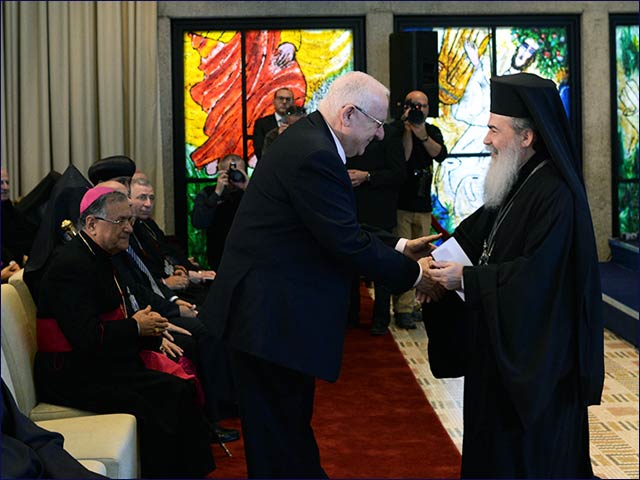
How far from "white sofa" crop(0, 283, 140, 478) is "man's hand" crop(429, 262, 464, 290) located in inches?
49.8

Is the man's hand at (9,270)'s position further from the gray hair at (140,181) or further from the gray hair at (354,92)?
the gray hair at (354,92)

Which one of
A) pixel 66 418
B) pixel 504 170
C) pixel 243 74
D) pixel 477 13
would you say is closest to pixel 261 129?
pixel 243 74

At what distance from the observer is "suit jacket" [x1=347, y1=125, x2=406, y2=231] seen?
24.0 ft

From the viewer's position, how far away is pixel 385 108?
3.59 meters

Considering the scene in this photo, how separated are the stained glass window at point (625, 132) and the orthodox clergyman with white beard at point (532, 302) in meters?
6.57

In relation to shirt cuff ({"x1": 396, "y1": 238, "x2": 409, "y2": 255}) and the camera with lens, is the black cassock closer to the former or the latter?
shirt cuff ({"x1": 396, "y1": 238, "x2": 409, "y2": 255})

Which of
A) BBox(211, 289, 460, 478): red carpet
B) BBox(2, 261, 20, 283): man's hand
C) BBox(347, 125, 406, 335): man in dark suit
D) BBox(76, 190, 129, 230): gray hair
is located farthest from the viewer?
BBox(347, 125, 406, 335): man in dark suit

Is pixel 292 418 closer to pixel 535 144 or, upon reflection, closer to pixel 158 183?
pixel 535 144

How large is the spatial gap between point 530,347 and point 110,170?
2946 millimetres

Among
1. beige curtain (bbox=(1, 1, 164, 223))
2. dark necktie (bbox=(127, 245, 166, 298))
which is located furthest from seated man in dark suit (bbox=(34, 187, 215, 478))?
beige curtain (bbox=(1, 1, 164, 223))

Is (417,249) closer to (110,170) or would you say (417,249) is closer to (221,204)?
(110,170)

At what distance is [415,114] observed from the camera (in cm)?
753

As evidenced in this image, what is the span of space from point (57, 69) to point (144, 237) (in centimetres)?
376

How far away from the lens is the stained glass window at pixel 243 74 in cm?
943
